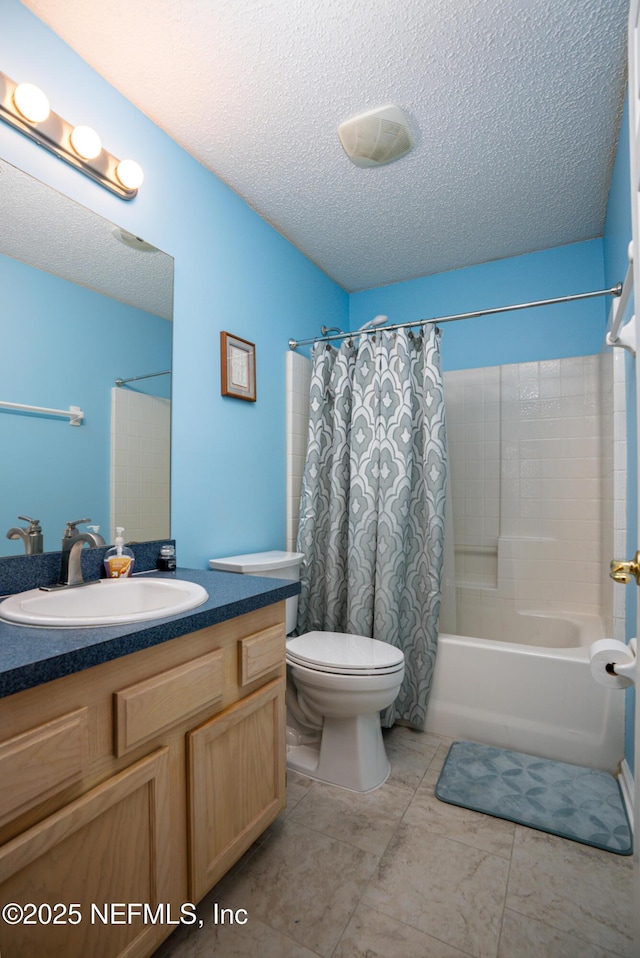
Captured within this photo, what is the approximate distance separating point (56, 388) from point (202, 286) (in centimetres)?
79

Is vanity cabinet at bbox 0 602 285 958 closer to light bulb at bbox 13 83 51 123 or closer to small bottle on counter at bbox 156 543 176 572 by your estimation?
small bottle on counter at bbox 156 543 176 572

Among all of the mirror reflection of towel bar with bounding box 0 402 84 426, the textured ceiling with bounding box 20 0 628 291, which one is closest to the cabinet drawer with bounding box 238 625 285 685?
the mirror reflection of towel bar with bounding box 0 402 84 426

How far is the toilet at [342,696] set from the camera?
65.8 inches

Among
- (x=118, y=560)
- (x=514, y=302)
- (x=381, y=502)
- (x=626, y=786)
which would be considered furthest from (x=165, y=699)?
(x=514, y=302)

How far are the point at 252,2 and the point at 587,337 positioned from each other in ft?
6.90

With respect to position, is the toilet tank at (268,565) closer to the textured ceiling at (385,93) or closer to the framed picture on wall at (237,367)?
the framed picture on wall at (237,367)

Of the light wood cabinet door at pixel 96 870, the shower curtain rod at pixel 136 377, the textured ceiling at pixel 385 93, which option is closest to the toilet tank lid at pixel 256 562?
the shower curtain rod at pixel 136 377

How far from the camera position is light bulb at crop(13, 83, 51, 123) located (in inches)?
47.7

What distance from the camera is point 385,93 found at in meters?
1.57

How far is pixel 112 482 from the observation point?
150 cm

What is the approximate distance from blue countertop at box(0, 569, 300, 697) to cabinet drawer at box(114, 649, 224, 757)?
9 cm

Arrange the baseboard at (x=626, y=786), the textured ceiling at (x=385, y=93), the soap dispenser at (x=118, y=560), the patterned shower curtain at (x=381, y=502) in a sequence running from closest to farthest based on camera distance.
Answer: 1. the textured ceiling at (x=385, y=93)
2. the soap dispenser at (x=118, y=560)
3. the baseboard at (x=626, y=786)
4. the patterned shower curtain at (x=381, y=502)

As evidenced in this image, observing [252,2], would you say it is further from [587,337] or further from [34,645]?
[587,337]

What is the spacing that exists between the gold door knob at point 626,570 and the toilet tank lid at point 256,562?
4.25 ft
